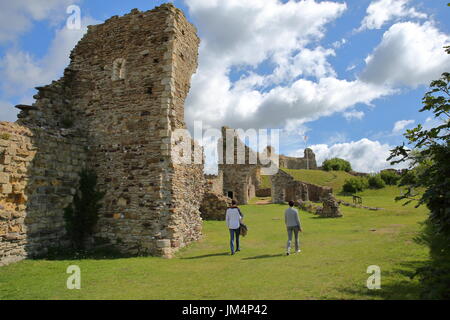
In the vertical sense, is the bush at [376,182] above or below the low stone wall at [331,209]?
above

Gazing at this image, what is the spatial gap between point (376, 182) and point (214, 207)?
1036 inches

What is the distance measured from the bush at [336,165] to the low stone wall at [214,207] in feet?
131

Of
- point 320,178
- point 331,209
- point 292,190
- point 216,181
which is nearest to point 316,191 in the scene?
point 292,190

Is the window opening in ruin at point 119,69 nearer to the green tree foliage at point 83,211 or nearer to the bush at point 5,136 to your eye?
the green tree foliage at point 83,211

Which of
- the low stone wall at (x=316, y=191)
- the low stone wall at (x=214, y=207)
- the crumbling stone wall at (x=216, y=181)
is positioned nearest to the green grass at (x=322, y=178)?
the low stone wall at (x=316, y=191)

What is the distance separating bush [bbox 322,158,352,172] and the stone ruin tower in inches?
1867

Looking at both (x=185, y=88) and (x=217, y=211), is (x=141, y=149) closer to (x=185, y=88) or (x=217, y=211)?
(x=185, y=88)

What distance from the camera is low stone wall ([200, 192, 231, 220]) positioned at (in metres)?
19.6

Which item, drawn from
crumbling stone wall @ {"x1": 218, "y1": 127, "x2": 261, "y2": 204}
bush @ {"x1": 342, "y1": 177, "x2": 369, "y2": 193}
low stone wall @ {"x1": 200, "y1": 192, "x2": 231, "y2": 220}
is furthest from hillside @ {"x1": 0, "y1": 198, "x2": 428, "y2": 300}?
bush @ {"x1": 342, "y1": 177, "x2": 369, "y2": 193}

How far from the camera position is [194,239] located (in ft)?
40.3

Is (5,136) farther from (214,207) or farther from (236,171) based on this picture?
(236,171)

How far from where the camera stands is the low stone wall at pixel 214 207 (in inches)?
772

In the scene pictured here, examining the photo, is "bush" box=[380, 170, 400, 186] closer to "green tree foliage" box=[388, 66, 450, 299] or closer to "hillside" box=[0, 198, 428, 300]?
"hillside" box=[0, 198, 428, 300]

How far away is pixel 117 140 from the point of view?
443 inches
